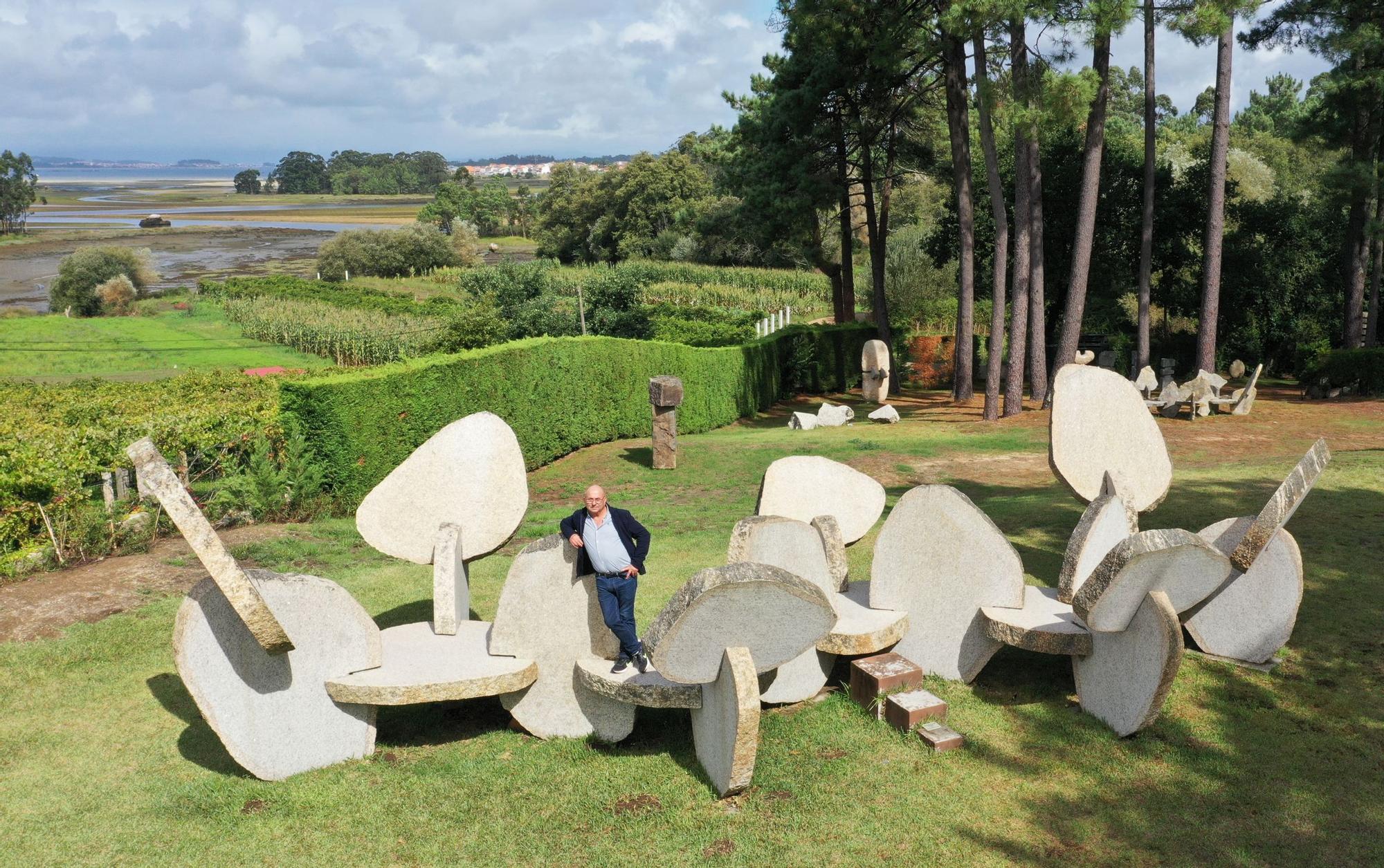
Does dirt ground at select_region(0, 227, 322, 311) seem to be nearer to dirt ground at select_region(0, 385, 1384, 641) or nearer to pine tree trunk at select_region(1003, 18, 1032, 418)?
dirt ground at select_region(0, 385, 1384, 641)

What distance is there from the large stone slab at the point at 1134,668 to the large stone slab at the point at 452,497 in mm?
4147

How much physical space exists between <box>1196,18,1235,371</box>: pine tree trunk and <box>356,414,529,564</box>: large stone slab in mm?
18288

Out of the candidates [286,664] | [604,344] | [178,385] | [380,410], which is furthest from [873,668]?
[178,385]

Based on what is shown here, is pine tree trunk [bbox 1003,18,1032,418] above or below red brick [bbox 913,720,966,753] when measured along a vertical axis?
above

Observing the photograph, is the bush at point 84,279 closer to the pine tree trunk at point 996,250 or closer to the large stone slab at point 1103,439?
the pine tree trunk at point 996,250

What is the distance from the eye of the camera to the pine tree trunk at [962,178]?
23.0 metres

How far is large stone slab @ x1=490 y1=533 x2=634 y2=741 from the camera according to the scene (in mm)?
6477

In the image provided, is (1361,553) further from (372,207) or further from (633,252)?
(372,207)

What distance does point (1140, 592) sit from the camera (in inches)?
237

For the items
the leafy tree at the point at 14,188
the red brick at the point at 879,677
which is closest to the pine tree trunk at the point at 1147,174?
the red brick at the point at 879,677

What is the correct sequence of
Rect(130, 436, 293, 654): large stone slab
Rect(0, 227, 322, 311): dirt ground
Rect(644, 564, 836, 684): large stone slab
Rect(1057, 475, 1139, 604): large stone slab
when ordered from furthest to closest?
Rect(0, 227, 322, 311): dirt ground
Rect(1057, 475, 1139, 604): large stone slab
Rect(644, 564, 836, 684): large stone slab
Rect(130, 436, 293, 654): large stone slab

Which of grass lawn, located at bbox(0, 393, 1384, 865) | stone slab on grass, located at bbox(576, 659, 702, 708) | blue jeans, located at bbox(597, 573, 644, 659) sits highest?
blue jeans, located at bbox(597, 573, 644, 659)

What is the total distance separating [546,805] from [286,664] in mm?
1834

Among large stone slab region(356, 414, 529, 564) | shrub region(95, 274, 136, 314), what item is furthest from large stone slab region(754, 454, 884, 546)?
shrub region(95, 274, 136, 314)
